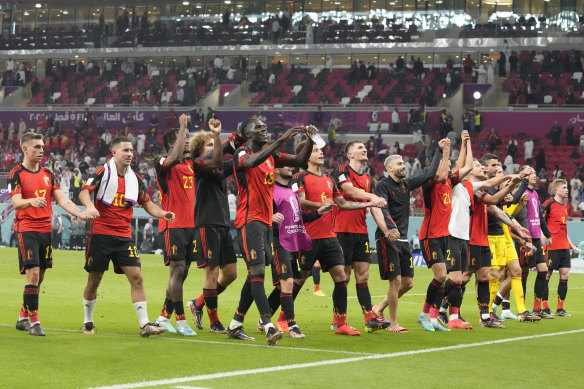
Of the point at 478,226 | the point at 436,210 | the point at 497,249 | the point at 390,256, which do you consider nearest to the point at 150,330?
the point at 390,256

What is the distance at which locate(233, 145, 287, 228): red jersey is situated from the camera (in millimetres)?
10320

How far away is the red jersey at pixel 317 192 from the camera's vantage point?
11469mm

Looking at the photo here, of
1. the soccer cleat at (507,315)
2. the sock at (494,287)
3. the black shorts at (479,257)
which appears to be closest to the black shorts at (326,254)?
the black shorts at (479,257)

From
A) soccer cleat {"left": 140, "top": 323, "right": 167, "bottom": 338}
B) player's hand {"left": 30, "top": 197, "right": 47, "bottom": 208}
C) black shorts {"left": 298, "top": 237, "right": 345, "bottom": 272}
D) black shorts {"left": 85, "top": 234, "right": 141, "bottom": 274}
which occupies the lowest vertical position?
soccer cleat {"left": 140, "top": 323, "right": 167, "bottom": 338}

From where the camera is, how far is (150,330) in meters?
10.5

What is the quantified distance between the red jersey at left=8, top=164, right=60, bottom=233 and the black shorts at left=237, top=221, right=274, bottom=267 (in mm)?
2321

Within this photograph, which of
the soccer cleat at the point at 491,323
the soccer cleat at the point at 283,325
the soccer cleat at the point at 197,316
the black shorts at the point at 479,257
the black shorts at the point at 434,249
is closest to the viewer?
the soccer cleat at the point at 283,325

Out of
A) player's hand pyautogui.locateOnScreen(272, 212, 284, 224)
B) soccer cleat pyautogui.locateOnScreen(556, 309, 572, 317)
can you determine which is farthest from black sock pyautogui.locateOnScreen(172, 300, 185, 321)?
Result: soccer cleat pyautogui.locateOnScreen(556, 309, 572, 317)

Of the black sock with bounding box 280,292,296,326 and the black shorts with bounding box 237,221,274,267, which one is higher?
the black shorts with bounding box 237,221,274,267

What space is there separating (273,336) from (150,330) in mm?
1562

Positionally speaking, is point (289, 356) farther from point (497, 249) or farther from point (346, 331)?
point (497, 249)

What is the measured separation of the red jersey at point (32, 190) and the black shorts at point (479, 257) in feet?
18.9

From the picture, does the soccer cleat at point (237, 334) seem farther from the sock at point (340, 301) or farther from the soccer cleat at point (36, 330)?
the soccer cleat at point (36, 330)

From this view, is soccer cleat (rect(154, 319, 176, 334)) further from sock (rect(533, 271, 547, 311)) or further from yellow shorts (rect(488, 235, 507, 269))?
sock (rect(533, 271, 547, 311))
